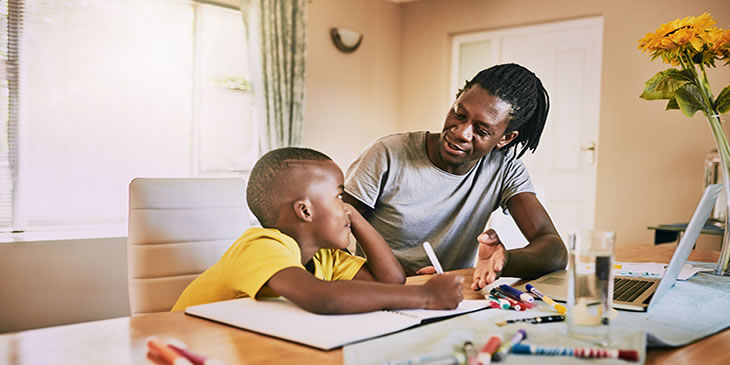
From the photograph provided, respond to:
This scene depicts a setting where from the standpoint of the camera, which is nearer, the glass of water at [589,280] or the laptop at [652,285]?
the glass of water at [589,280]

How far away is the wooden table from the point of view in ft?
2.30

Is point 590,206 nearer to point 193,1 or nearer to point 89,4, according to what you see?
point 193,1

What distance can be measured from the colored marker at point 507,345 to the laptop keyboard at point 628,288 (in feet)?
1.36

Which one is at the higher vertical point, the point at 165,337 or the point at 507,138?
the point at 507,138

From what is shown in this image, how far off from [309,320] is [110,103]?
9.58 ft

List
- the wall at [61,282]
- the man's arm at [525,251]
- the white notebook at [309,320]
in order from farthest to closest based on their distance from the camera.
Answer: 1. the wall at [61,282]
2. the man's arm at [525,251]
3. the white notebook at [309,320]

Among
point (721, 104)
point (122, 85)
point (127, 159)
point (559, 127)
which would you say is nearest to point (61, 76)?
point (122, 85)

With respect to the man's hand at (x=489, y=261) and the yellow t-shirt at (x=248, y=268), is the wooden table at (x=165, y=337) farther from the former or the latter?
the man's hand at (x=489, y=261)

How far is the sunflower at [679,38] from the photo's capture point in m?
1.43

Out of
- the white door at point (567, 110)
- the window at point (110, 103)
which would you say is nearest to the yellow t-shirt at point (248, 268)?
the window at point (110, 103)

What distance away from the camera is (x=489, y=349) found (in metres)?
0.71

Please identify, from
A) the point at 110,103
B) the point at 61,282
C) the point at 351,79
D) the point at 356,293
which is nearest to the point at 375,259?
the point at 356,293

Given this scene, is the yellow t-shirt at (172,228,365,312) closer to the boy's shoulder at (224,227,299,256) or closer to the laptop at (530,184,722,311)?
the boy's shoulder at (224,227,299,256)

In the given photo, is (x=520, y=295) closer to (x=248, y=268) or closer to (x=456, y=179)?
(x=248, y=268)
